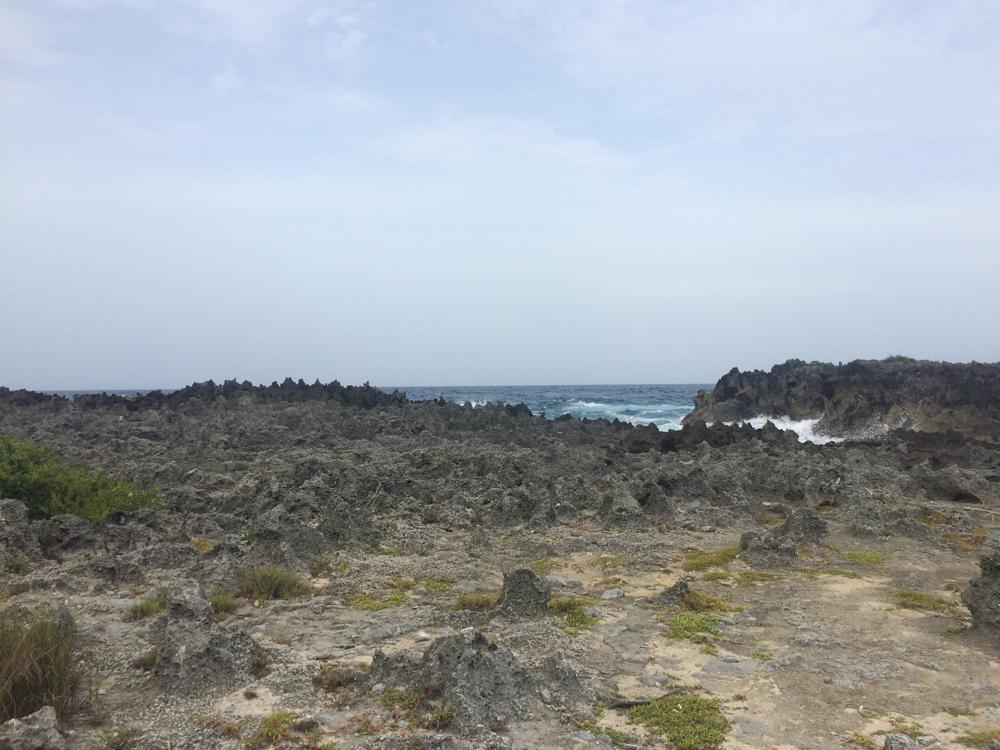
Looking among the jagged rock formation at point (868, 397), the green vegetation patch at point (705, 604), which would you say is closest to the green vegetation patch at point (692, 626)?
the green vegetation patch at point (705, 604)

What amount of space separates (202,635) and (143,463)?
13116mm

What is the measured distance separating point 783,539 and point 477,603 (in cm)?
628

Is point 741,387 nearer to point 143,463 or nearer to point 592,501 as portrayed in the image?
point 592,501

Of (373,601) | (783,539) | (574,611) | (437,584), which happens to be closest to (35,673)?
(373,601)

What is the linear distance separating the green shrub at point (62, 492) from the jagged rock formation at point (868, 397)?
1360 inches

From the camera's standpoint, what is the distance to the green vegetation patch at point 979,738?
554 centimetres

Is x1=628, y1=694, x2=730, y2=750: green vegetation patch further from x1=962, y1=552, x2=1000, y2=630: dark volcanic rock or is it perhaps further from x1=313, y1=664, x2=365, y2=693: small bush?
x1=962, y1=552, x2=1000, y2=630: dark volcanic rock

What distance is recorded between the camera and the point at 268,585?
9.45 metres

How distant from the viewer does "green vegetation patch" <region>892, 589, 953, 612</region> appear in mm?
9195

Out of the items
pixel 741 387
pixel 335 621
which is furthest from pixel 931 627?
pixel 741 387

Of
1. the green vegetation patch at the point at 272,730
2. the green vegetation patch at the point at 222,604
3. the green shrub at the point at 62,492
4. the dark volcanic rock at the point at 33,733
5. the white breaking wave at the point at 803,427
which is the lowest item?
the white breaking wave at the point at 803,427

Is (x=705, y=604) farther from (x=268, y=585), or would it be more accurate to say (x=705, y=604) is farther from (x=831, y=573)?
(x=268, y=585)

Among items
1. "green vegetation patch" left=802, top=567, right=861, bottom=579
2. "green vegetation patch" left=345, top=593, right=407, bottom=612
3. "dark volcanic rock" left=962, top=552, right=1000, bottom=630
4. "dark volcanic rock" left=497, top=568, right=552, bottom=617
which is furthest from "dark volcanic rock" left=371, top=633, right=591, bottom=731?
"green vegetation patch" left=802, top=567, right=861, bottom=579

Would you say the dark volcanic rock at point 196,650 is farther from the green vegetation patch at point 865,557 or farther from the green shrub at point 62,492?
the green vegetation patch at point 865,557
